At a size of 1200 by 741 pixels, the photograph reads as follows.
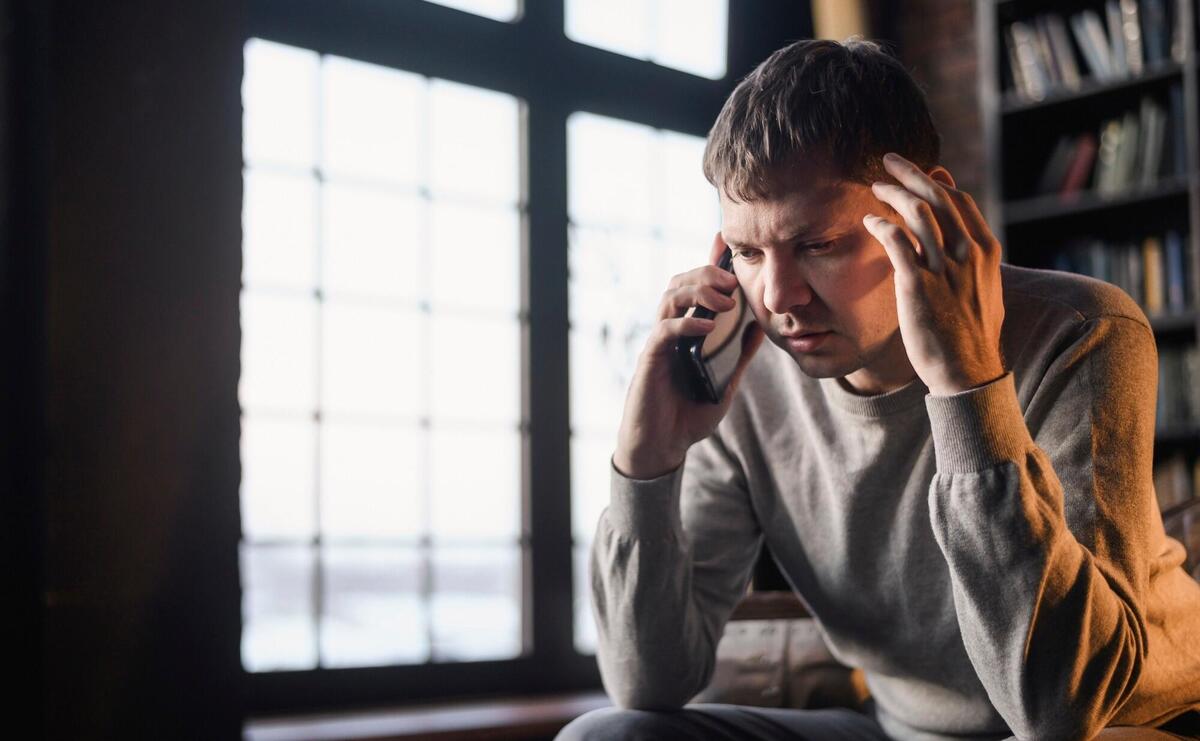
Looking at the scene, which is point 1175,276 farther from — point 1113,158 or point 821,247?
point 821,247

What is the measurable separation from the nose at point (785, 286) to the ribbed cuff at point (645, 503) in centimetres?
29

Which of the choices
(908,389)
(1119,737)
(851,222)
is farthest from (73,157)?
(1119,737)

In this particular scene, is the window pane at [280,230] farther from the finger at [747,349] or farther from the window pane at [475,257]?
the finger at [747,349]

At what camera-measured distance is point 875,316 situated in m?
1.39

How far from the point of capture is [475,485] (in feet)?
10.6

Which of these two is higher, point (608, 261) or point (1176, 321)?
point (608, 261)

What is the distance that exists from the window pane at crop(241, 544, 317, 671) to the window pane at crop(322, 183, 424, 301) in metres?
0.68

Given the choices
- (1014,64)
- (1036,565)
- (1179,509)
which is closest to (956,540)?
(1036,565)

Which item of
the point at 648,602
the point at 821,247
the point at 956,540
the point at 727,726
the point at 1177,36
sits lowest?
the point at 727,726

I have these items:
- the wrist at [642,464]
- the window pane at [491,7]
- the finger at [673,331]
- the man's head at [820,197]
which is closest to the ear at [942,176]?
the man's head at [820,197]

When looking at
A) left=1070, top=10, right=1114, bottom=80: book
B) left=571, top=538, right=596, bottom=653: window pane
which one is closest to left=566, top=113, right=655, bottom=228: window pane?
left=571, top=538, right=596, bottom=653: window pane

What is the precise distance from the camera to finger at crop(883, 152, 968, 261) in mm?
1248

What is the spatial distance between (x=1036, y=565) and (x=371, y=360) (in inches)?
85.9

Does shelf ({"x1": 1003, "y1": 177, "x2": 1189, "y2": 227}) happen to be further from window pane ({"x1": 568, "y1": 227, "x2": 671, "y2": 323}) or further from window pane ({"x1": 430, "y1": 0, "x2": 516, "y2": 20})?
window pane ({"x1": 430, "y1": 0, "x2": 516, "y2": 20})
